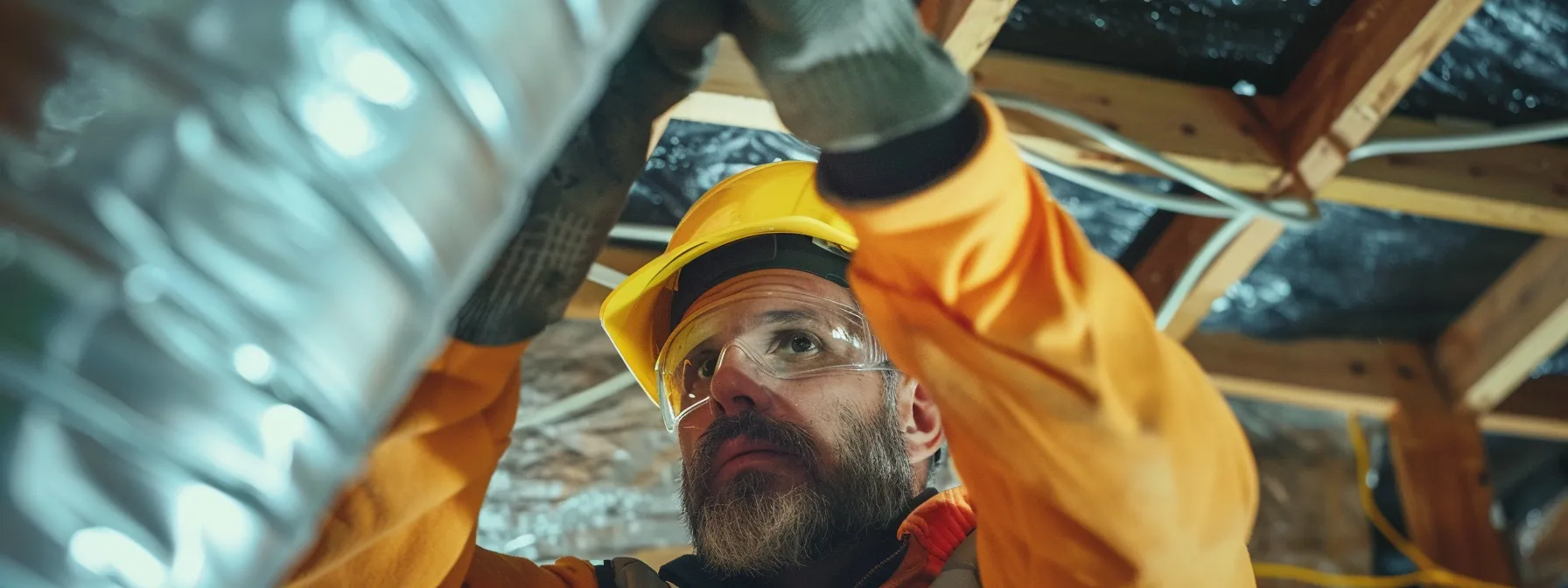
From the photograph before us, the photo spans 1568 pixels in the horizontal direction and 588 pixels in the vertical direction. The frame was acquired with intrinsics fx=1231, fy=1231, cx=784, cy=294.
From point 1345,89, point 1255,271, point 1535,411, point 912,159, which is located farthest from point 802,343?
point 1535,411

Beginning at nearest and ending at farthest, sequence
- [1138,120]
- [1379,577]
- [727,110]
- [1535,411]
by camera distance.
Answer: [727,110], [1138,120], [1379,577], [1535,411]

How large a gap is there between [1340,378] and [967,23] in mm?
1350

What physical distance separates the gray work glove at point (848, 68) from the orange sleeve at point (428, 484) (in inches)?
12.6

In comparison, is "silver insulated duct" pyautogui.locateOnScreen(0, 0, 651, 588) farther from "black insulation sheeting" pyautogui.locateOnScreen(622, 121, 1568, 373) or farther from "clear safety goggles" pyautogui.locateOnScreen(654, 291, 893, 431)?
"black insulation sheeting" pyautogui.locateOnScreen(622, 121, 1568, 373)

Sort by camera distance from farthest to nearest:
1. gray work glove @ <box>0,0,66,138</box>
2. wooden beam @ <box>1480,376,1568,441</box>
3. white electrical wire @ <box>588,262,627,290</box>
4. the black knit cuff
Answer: wooden beam @ <box>1480,376,1568,441</box> → white electrical wire @ <box>588,262,627,290</box> → the black knit cuff → gray work glove @ <box>0,0,66,138</box>

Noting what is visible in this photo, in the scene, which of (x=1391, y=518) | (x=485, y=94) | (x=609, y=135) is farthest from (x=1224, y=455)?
(x=1391, y=518)

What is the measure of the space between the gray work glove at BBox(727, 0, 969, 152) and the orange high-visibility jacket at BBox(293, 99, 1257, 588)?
63 mm

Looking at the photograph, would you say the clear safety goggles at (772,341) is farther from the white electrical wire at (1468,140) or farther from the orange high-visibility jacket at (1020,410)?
the white electrical wire at (1468,140)

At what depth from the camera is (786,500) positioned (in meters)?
1.48

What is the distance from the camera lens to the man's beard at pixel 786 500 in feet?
4.86

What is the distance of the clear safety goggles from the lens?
1565 mm

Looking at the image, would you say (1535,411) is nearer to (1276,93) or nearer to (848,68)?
(1276,93)

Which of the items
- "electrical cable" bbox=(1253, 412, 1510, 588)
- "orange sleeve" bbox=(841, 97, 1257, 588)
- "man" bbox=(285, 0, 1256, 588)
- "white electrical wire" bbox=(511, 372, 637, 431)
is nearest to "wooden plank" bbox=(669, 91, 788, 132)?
"white electrical wire" bbox=(511, 372, 637, 431)

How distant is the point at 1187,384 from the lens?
0.92m
